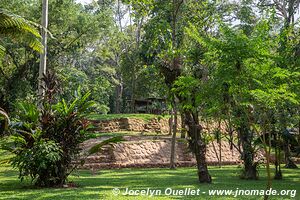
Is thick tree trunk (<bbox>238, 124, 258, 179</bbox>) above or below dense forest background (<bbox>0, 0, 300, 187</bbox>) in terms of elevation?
below

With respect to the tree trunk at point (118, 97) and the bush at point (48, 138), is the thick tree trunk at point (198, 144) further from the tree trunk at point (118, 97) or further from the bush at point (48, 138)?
the tree trunk at point (118, 97)

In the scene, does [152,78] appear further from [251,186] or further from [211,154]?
[251,186]

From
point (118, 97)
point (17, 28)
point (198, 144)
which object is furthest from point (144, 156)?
point (118, 97)

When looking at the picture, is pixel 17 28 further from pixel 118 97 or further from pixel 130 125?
pixel 118 97

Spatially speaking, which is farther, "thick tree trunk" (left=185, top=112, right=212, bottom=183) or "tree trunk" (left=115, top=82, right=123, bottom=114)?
"tree trunk" (left=115, top=82, right=123, bottom=114)

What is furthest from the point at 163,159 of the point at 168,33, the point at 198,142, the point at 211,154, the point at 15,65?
the point at 15,65

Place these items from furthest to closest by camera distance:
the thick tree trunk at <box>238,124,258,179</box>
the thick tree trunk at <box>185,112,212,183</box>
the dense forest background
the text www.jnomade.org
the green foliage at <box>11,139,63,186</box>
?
the thick tree trunk at <box>238,124,258,179</box>, the thick tree trunk at <box>185,112,212,183</box>, the green foliage at <box>11,139,63,186</box>, the text www.jnomade.org, the dense forest background

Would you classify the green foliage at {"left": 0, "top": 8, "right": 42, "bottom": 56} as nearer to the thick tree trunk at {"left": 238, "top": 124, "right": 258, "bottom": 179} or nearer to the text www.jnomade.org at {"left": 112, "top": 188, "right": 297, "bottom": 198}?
the text www.jnomade.org at {"left": 112, "top": 188, "right": 297, "bottom": 198}

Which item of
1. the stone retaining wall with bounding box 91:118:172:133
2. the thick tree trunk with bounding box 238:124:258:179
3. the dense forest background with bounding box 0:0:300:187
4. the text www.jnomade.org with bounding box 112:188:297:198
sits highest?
the dense forest background with bounding box 0:0:300:187

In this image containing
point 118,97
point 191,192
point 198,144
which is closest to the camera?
point 191,192

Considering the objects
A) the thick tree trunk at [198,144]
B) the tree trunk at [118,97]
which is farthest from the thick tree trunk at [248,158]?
the tree trunk at [118,97]

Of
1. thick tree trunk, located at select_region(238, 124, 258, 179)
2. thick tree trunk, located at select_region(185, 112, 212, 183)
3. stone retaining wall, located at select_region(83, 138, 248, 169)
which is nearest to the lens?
thick tree trunk, located at select_region(185, 112, 212, 183)

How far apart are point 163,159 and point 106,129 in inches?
277

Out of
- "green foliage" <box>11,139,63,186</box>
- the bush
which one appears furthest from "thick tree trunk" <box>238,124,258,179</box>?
"green foliage" <box>11,139,63,186</box>
